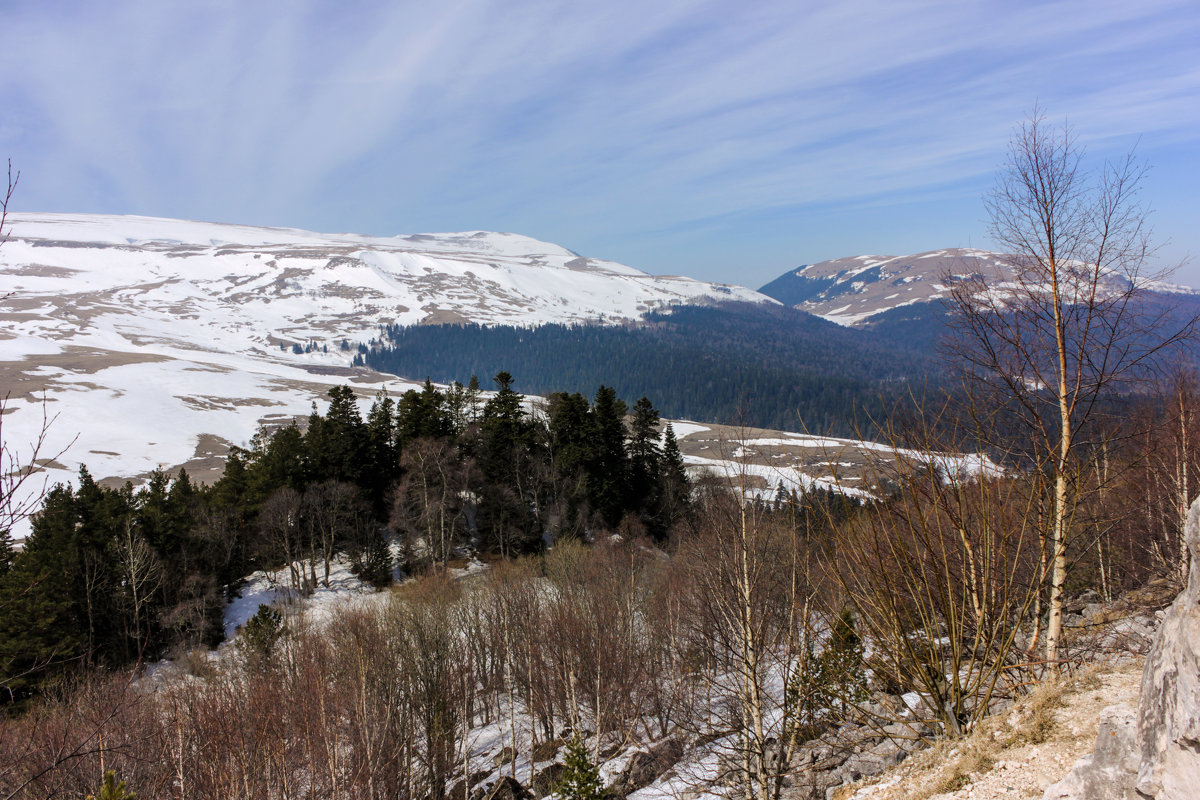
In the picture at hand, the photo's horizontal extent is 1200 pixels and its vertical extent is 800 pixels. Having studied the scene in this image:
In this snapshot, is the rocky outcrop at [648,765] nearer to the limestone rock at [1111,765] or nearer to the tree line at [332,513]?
the limestone rock at [1111,765]

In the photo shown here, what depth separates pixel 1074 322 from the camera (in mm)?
8148

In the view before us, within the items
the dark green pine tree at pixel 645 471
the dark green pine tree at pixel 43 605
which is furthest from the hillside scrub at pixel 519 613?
the dark green pine tree at pixel 645 471

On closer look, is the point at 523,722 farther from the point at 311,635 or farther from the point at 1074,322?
the point at 1074,322

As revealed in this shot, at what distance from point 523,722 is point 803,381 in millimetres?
184973

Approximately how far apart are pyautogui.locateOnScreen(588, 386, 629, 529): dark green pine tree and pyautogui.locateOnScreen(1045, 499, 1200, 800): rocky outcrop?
4072cm

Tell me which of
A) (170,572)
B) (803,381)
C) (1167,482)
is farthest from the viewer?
(803,381)

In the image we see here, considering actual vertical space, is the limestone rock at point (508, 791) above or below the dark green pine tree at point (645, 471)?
below

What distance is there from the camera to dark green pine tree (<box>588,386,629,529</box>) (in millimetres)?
45750

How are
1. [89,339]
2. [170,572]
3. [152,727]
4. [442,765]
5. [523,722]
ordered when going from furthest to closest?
[89,339] < [170,572] < [523,722] < [442,765] < [152,727]

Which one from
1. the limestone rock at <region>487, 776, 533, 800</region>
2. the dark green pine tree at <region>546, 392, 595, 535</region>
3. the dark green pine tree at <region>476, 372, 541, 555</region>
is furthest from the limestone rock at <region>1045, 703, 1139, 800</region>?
the dark green pine tree at <region>546, 392, 595, 535</region>

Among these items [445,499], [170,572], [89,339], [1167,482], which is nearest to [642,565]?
[445,499]

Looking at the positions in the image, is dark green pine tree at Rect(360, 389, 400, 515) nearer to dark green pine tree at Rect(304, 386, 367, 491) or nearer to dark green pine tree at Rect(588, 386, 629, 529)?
dark green pine tree at Rect(304, 386, 367, 491)

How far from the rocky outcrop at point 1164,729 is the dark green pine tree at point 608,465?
134 ft

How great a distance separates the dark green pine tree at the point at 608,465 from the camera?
4575cm
